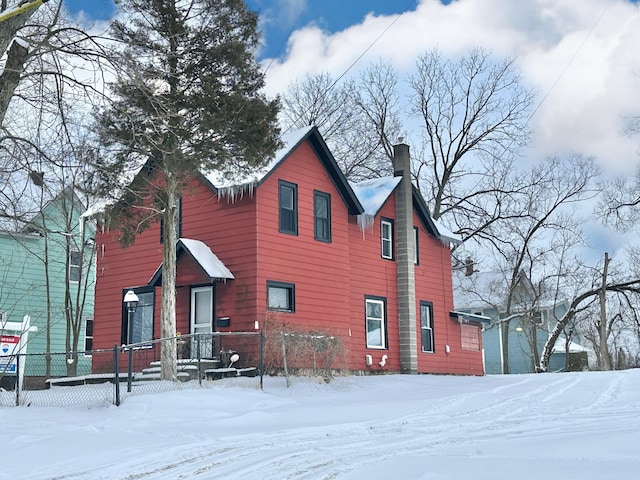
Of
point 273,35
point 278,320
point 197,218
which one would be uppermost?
point 273,35

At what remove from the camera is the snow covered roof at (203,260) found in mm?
17938

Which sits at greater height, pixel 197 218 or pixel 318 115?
pixel 318 115

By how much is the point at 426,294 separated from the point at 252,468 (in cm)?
1711

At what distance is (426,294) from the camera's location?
24047 mm

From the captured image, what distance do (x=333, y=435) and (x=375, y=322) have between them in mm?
12264

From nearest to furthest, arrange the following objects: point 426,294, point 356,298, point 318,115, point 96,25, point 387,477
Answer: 1. point 387,477
2. point 96,25
3. point 356,298
4. point 426,294
5. point 318,115

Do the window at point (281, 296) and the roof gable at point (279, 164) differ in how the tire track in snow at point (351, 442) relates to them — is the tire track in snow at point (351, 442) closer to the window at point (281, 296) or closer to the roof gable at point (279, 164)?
the window at point (281, 296)

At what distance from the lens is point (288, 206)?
19.7 meters

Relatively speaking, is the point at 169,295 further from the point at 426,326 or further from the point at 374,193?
the point at 426,326

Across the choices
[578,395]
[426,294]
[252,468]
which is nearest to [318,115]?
[426,294]

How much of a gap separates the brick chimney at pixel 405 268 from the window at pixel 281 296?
194 inches

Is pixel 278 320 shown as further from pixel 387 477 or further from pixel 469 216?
pixel 469 216

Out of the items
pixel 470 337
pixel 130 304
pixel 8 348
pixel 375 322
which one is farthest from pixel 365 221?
pixel 8 348

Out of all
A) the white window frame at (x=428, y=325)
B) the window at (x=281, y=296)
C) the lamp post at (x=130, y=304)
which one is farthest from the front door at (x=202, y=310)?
the white window frame at (x=428, y=325)
